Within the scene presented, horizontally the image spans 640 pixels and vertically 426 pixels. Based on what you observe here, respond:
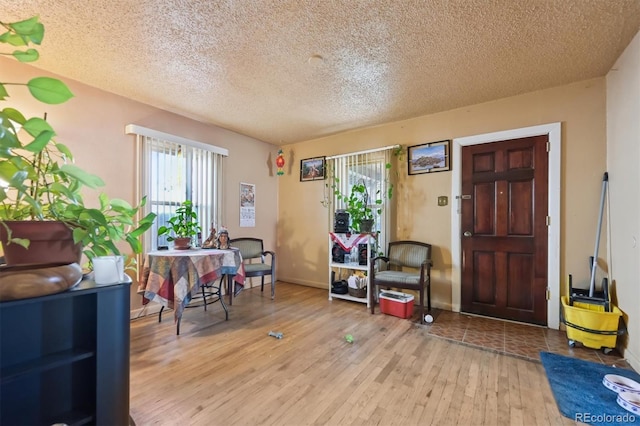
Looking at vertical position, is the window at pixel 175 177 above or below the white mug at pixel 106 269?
above

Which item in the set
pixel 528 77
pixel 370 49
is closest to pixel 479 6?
pixel 370 49

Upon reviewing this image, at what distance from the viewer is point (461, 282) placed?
Result: 3.49 metres

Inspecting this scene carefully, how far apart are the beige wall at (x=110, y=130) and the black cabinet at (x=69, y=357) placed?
2394mm

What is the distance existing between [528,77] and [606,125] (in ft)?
2.81

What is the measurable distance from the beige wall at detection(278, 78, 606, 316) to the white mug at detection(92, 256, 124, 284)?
134 inches

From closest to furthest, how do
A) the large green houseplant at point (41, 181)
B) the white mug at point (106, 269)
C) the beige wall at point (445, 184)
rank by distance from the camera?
1. the large green houseplant at point (41, 181)
2. the white mug at point (106, 269)
3. the beige wall at point (445, 184)

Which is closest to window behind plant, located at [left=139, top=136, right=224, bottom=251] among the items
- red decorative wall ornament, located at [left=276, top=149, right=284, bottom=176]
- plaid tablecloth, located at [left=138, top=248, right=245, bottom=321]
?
plaid tablecloth, located at [left=138, top=248, right=245, bottom=321]

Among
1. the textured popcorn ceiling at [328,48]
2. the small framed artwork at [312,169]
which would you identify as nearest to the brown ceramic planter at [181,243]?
the textured popcorn ceiling at [328,48]

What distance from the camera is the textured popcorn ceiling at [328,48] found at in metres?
1.90

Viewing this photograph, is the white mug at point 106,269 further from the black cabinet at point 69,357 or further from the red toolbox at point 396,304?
the red toolbox at point 396,304

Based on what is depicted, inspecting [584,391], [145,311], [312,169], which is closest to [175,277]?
[145,311]

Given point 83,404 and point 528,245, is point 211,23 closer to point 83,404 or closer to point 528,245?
point 83,404

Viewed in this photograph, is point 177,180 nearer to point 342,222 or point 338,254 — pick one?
point 342,222

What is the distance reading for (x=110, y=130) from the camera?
10.3 ft
